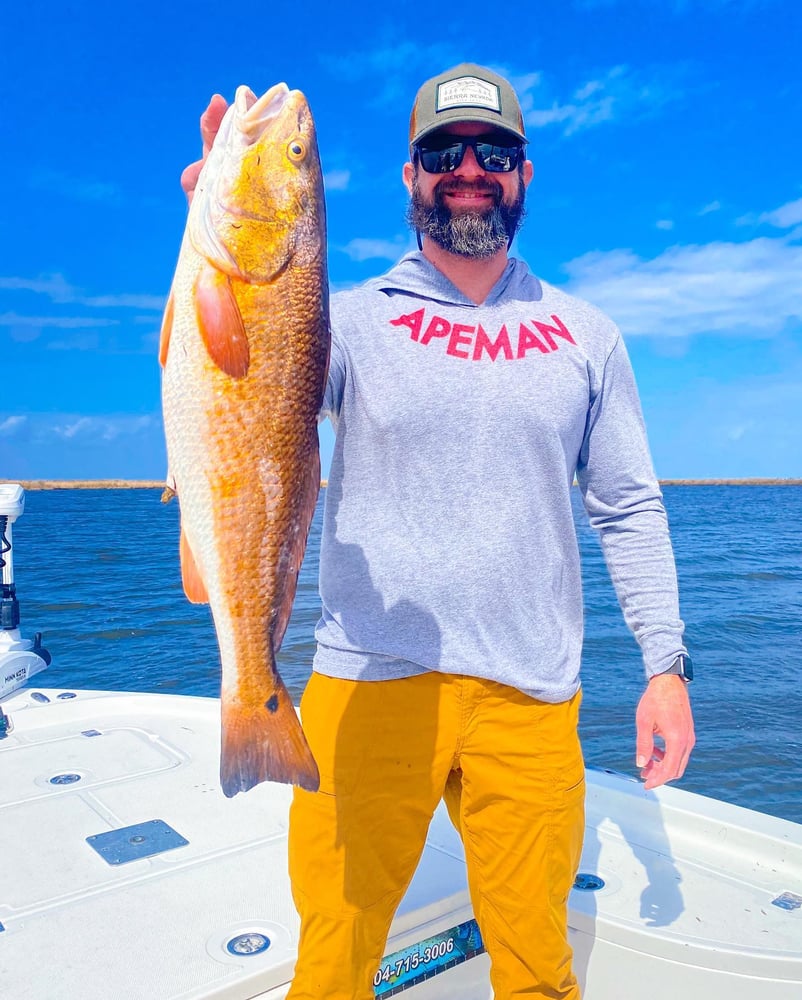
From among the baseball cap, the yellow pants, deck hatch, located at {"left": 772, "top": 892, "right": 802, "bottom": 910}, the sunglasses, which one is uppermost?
the baseball cap

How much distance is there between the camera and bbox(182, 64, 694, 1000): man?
2309 millimetres

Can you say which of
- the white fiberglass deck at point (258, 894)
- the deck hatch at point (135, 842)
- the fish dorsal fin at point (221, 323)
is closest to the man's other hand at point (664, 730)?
the white fiberglass deck at point (258, 894)

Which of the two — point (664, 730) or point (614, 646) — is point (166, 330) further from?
point (614, 646)

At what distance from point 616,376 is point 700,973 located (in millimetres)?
2020

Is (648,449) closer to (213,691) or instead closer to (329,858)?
(329,858)

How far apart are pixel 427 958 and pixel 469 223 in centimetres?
239

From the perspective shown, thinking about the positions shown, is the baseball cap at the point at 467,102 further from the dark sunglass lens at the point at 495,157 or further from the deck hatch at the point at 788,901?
the deck hatch at the point at 788,901

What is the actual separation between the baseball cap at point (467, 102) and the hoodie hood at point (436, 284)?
1.24 feet

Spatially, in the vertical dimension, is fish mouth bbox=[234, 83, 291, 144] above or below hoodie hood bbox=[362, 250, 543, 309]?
above

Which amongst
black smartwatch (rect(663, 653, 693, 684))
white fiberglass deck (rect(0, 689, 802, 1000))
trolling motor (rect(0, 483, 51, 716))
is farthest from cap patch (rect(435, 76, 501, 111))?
trolling motor (rect(0, 483, 51, 716))

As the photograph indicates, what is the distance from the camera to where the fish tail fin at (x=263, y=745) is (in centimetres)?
181

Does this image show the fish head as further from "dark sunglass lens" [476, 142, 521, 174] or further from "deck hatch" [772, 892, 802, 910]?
"deck hatch" [772, 892, 802, 910]

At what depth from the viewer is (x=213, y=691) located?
12508mm

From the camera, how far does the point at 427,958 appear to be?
9.36ft
